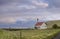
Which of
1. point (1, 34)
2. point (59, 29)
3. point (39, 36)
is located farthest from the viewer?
point (59, 29)

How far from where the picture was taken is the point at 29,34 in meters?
7.35

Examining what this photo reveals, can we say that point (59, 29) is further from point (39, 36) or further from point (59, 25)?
point (39, 36)

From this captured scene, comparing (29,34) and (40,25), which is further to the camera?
(40,25)

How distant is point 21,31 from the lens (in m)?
7.50

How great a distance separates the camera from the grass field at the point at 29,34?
7.05 metres

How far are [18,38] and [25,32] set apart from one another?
0.38m

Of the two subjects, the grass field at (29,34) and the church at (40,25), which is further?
the church at (40,25)

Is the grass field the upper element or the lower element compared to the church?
lower

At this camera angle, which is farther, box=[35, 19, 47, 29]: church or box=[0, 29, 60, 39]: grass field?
box=[35, 19, 47, 29]: church

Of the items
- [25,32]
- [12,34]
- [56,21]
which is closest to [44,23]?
[56,21]

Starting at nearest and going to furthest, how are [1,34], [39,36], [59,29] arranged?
[1,34] < [39,36] < [59,29]

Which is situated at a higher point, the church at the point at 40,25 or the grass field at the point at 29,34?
the church at the point at 40,25

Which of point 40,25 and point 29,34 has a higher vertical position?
point 40,25

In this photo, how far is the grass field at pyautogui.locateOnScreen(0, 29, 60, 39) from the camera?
705cm
